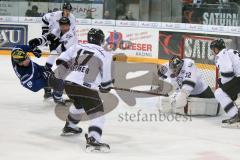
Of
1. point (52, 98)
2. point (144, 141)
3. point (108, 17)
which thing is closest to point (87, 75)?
point (144, 141)

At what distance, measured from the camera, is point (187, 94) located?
5801 millimetres

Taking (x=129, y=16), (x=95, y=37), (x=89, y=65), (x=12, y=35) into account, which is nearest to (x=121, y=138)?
(x=89, y=65)

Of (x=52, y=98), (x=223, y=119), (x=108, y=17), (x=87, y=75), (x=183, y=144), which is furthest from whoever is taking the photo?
(x=108, y=17)

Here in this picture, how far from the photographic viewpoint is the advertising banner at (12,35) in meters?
11.4

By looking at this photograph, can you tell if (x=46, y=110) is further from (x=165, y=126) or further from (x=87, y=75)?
(x=87, y=75)

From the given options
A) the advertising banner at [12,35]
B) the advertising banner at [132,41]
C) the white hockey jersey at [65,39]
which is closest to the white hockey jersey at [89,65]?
the white hockey jersey at [65,39]

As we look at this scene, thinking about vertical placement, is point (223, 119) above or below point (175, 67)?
below

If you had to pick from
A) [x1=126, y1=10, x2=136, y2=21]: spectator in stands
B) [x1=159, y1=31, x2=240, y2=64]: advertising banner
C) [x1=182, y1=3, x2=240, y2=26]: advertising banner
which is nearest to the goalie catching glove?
[x1=159, y1=31, x2=240, y2=64]: advertising banner

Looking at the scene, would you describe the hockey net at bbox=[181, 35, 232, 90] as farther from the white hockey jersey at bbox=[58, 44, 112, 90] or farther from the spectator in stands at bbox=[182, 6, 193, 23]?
the white hockey jersey at bbox=[58, 44, 112, 90]

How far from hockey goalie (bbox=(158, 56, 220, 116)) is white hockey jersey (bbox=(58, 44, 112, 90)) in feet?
5.23

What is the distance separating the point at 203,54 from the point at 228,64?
294cm

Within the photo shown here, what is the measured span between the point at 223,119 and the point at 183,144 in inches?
52.8

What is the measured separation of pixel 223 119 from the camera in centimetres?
593

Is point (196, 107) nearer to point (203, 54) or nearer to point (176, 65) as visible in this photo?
point (176, 65)
